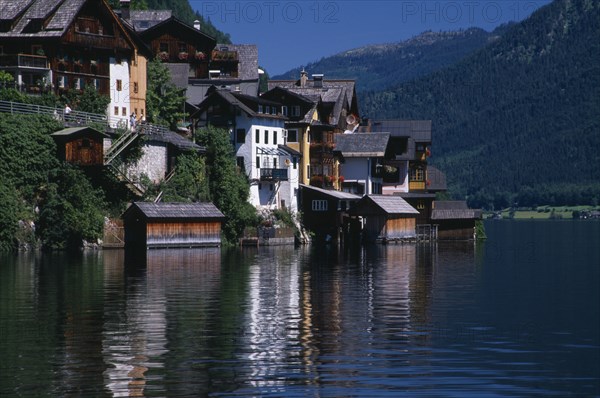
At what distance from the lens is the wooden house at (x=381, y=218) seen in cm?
12181

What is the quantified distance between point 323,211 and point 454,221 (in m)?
17.8

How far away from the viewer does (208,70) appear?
144 meters

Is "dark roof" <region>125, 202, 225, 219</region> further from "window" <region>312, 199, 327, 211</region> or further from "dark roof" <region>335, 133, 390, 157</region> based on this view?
"dark roof" <region>335, 133, 390, 157</region>

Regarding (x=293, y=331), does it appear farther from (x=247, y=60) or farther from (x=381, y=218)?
(x=247, y=60)

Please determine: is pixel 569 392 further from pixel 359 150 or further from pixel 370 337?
pixel 359 150

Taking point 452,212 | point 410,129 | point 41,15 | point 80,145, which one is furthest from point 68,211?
point 410,129

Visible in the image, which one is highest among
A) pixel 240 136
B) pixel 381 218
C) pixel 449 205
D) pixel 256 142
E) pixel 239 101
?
pixel 239 101

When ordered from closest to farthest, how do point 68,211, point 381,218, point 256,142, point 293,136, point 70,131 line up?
point 68,211
point 70,131
point 256,142
point 381,218
point 293,136

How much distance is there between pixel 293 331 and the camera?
45.7m

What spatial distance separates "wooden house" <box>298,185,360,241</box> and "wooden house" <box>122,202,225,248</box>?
73.1ft

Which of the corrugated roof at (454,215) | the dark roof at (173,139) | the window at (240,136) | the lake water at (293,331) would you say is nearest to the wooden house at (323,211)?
the window at (240,136)

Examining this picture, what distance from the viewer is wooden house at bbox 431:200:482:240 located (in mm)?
135250

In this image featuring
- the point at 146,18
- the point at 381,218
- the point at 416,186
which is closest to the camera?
the point at 381,218

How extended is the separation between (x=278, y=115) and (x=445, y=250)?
72.8 ft
